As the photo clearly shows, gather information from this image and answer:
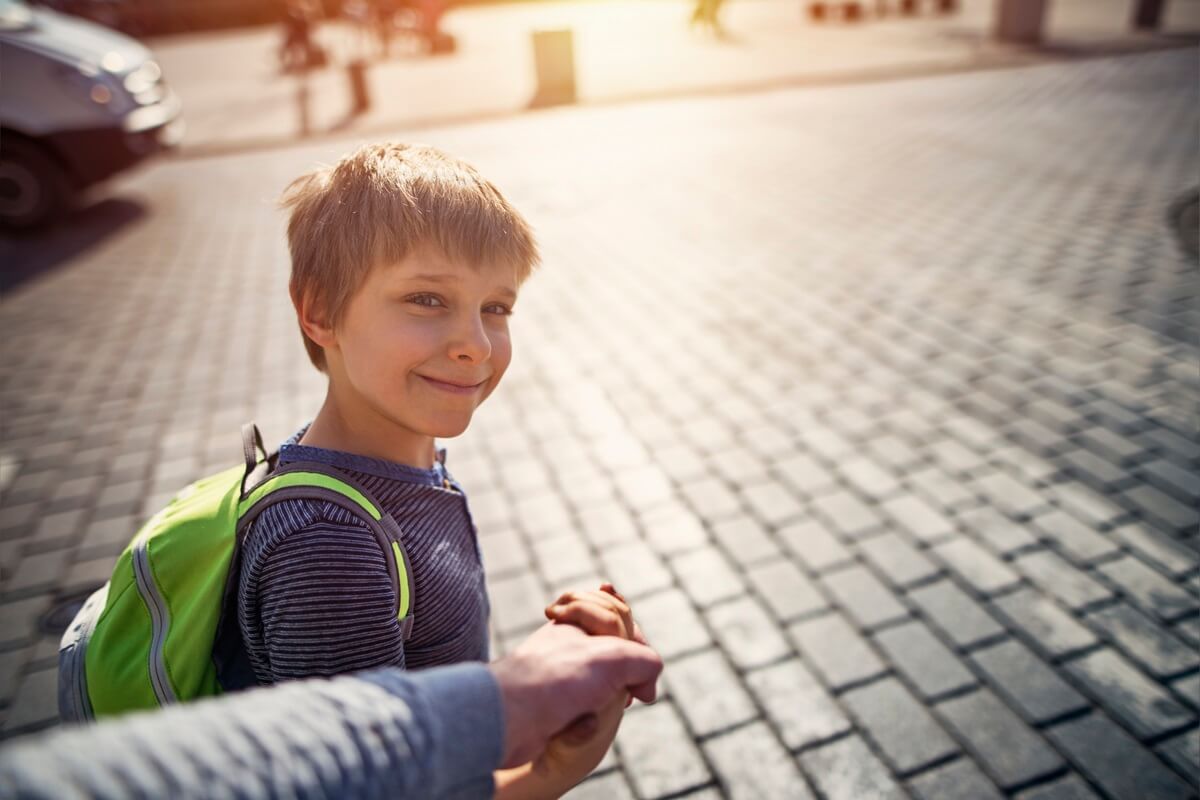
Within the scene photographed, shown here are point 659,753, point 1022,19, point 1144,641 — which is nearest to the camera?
point 659,753

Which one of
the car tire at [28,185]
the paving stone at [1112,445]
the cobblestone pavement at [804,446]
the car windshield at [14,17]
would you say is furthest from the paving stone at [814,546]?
the car windshield at [14,17]

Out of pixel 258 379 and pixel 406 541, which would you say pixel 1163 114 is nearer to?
pixel 258 379

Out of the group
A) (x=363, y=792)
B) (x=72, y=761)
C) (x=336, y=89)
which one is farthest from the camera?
(x=336, y=89)

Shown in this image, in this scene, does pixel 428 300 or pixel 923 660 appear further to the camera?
pixel 923 660

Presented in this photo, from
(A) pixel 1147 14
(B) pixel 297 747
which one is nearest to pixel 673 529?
(B) pixel 297 747

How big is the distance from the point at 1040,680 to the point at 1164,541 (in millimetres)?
1044

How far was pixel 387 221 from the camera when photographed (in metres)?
1.42

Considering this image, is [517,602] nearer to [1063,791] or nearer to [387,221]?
[1063,791]

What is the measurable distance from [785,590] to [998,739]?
0.90 meters

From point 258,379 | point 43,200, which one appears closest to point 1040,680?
point 258,379

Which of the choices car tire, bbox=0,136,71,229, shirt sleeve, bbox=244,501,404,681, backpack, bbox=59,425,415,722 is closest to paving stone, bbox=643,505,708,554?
backpack, bbox=59,425,415,722

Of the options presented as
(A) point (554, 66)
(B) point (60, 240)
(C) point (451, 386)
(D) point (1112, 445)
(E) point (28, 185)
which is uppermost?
(A) point (554, 66)

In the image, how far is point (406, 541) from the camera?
1429mm

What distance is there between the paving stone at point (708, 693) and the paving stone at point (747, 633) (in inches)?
2.8
